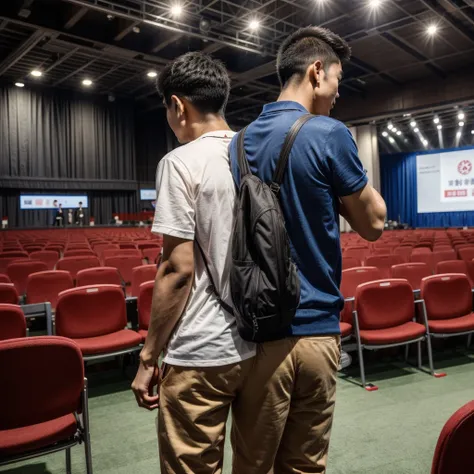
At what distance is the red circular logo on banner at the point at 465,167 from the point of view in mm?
21531

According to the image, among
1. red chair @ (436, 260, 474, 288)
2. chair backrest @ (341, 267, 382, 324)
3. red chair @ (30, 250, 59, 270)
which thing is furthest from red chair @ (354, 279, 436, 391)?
red chair @ (30, 250, 59, 270)

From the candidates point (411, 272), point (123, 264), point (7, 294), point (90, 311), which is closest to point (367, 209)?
point (90, 311)

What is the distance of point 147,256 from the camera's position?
7.68 metres

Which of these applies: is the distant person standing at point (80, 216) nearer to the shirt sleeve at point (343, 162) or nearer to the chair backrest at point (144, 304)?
the chair backrest at point (144, 304)

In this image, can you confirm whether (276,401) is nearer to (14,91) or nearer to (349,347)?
(349,347)

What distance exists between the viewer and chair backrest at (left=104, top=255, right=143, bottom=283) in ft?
18.9

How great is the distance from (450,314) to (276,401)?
3.35 metres

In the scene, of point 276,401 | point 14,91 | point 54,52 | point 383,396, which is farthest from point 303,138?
point 14,91

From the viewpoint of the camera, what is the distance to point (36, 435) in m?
1.84

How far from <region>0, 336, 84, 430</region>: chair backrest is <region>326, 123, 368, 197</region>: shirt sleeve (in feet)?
4.45

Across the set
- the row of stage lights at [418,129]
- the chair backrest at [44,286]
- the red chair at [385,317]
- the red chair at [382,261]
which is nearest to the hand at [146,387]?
the red chair at [385,317]

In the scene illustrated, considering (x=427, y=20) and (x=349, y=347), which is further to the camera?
(x=427, y=20)

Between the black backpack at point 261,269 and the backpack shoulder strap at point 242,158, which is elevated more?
the backpack shoulder strap at point 242,158

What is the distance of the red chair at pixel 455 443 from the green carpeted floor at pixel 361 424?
5.04 ft
